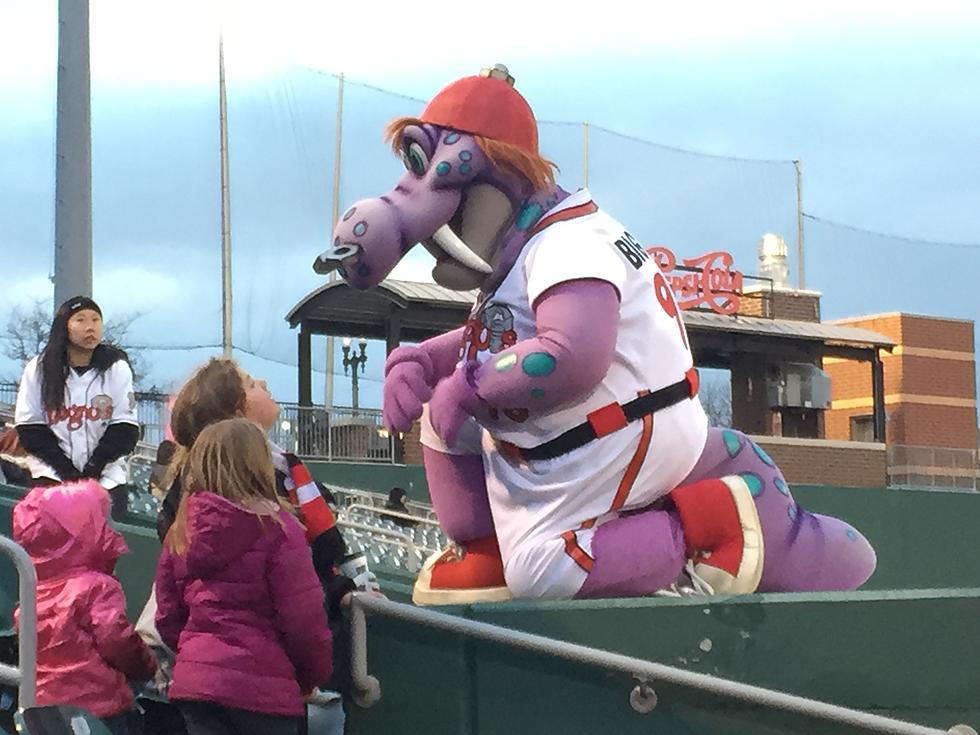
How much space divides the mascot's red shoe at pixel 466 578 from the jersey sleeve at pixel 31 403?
2.46 metres

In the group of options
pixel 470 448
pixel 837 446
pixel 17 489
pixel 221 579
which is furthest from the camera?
pixel 837 446

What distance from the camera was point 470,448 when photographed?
4309mm

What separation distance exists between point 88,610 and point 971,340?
40194mm

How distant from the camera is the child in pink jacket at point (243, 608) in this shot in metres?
3.54

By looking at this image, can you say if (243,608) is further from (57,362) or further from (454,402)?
(57,362)

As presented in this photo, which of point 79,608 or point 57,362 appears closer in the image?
point 79,608

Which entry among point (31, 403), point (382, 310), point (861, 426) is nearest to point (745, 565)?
point (31, 403)

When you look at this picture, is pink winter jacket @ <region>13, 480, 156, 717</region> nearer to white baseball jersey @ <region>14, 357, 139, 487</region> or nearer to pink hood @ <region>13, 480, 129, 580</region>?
pink hood @ <region>13, 480, 129, 580</region>

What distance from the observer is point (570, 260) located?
13.0 feet

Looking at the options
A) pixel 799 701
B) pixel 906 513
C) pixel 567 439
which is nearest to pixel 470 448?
pixel 567 439

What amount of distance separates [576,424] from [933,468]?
2357 cm

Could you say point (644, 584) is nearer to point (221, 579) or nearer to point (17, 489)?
point (221, 579)

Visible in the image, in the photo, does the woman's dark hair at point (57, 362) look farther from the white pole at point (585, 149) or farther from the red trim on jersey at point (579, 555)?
the white pole at point (585, 149)

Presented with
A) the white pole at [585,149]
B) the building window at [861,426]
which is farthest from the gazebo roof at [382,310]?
the building window at [861,426]
